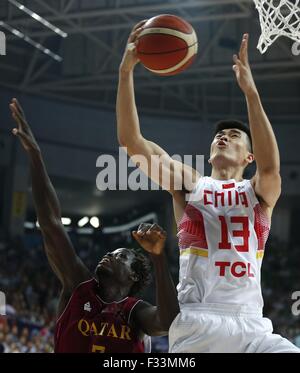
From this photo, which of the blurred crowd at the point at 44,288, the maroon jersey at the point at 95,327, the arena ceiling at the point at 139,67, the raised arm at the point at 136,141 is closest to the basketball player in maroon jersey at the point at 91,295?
the maroon jersey at the point at 95,327

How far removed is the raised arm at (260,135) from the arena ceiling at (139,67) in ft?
30.2

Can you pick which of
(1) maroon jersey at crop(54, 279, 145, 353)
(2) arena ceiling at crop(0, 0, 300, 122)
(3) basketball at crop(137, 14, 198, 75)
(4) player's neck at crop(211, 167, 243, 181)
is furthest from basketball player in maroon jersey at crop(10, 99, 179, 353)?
(2) arena ceiling at crop(0, 0, 300, 122)

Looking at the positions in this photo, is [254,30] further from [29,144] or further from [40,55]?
[29,144]

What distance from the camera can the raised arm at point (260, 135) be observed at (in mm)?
3283

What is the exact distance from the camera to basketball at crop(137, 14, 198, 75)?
3504mm

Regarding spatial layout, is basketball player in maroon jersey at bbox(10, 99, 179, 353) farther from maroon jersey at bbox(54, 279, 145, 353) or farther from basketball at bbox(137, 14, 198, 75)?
basketball at bbox(137, 14, 198, 75)

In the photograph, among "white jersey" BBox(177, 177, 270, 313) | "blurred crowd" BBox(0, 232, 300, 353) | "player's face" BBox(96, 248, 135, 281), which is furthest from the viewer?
"blurred crowd" BBox(0, 232, 300, 353)

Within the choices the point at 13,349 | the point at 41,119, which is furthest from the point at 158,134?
the point at 13,349

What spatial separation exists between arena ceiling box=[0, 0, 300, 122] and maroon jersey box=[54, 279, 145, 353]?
9.38 meters

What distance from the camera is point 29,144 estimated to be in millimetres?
3611

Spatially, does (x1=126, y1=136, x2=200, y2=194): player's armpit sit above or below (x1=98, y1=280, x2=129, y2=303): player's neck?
above

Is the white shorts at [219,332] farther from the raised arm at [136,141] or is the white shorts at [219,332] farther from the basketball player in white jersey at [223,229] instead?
the raised arm at [136,141]

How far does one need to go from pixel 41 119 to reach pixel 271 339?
14.2 metres

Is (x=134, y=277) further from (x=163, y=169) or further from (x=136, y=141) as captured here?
(x=136, y=141)
